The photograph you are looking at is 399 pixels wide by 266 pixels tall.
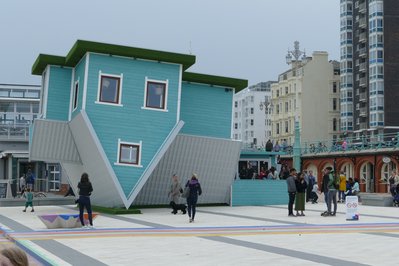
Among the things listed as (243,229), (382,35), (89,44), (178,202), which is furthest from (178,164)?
(382,35)

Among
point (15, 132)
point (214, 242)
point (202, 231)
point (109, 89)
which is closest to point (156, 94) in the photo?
point (109, 89)

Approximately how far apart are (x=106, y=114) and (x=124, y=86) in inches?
58.2

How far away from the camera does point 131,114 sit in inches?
1033

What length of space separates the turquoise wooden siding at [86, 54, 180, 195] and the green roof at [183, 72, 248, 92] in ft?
9.97

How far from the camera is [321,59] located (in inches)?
3652

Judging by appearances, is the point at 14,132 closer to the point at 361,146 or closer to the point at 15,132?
the point at 15,132

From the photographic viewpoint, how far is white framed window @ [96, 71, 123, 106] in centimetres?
2592

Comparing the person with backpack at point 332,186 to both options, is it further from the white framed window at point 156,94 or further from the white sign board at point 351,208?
the white framed window at point 156,94

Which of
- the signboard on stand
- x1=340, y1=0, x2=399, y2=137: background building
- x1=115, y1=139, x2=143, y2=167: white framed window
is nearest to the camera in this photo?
x1=115, y1=139, x2=143, y2=167: white framed window

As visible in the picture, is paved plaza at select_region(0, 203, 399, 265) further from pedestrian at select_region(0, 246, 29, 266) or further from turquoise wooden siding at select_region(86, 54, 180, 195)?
turquoise wooden siding at select_region(86, 54, 180, 195)

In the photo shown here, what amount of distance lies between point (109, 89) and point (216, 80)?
22.1 feet

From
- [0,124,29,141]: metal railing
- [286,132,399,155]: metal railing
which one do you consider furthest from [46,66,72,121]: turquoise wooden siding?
[286,132,399,155]: metal railing

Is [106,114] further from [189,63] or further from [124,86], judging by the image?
[189,63]

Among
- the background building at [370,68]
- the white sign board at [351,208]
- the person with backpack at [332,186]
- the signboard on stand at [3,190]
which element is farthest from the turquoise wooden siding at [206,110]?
the background building at [370,68]
